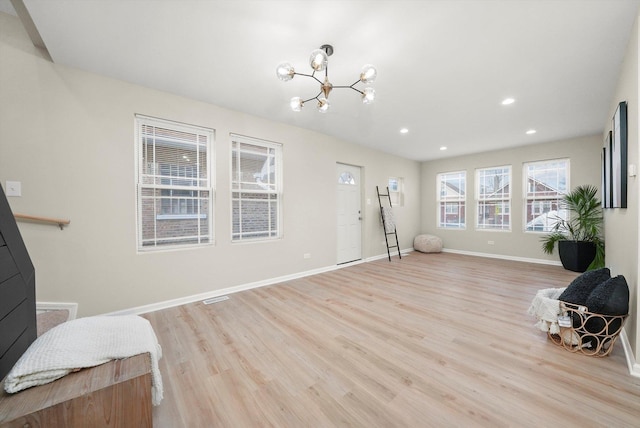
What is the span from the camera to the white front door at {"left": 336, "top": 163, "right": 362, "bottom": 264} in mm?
4977

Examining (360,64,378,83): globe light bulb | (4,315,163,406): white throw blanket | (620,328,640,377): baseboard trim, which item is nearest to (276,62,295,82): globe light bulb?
(360,64,378,83): globe light bulb

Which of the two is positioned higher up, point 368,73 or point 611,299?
point 368,73

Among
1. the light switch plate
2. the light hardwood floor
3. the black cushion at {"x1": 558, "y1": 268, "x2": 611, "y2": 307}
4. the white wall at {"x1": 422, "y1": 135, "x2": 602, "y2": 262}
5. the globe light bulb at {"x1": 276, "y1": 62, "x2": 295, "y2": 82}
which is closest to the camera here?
the light hardwood floor

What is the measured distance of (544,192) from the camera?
203 inches

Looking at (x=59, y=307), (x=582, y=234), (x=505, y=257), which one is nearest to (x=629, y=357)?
(x=582, y=234)

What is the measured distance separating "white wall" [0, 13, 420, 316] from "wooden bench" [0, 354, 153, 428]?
2.03 m

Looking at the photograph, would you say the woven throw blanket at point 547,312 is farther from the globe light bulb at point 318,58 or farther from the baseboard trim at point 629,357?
the globe light bulb at point 318,58

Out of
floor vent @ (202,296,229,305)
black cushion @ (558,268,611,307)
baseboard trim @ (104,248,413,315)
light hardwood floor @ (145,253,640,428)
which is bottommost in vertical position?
light hardwood floor @ (145,253,640,428)

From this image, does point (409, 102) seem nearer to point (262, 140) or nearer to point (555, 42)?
point (555, 42)

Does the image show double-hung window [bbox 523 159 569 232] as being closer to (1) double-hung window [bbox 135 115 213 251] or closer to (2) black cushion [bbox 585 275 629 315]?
(2) black cushion [bbox 585 275 629 315]

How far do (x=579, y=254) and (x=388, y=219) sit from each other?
132 inches

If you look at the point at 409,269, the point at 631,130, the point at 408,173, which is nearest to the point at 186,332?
the point at 409,269

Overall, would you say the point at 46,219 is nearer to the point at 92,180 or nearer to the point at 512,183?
the point at 92,180

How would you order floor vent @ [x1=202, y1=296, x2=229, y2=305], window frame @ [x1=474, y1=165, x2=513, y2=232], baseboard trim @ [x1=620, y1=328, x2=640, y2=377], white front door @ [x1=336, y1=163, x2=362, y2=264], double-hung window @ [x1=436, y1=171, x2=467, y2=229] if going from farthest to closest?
double-hung window @ [x1=436, y1=171, x2=467, y2=229]
window frame @ [x1=474, y1=165, x2=513, y2=232]
white front door @ [x1=336, y1=163, x2=362, y2=264]
floor vent @ [x1=202, y1=296, x2=229, y2=305]
baseboard trim @ [x1=620, y1=328, x2=640, y2=377]
